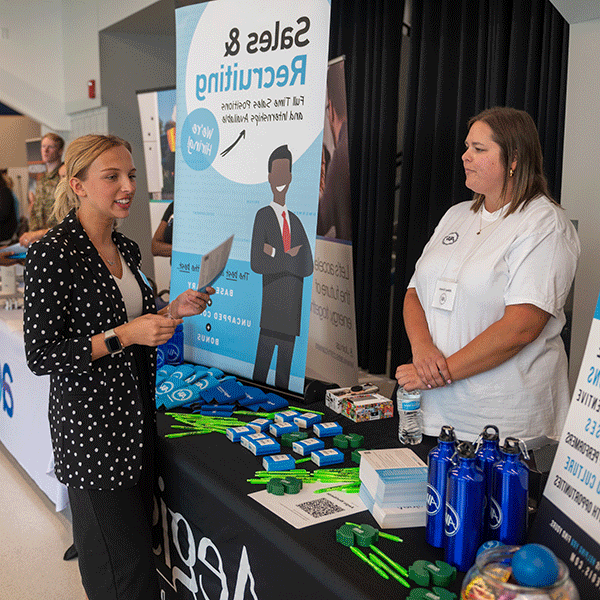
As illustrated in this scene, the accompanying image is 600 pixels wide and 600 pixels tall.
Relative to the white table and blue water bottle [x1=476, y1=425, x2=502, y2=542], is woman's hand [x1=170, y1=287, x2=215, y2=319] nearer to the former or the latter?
blue water bottle [x1=476, y1=425, x2=502, y2=542]

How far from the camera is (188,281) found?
2.55m

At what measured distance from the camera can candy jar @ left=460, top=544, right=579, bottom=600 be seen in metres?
0.79

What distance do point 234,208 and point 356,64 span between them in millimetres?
2422

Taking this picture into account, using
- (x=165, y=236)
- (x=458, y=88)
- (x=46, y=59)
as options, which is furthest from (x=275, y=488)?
(x=46, y=59)

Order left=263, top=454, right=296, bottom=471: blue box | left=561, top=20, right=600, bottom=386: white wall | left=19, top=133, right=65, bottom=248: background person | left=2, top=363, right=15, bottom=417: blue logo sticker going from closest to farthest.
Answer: left=263, top=454, right=296, bottom=471: blue box, left=561, top=20, right=600, bottom=386: white wall, left=2, top=363, right=15, bottom=417: blue logo sticker, left=19, top=133, right=65, bottom=248: background person

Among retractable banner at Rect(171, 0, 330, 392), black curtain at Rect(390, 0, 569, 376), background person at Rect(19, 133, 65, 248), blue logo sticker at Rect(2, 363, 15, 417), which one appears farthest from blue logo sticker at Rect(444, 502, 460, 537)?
background person at Rect(19, 133, 65, 248)

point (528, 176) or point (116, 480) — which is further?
point (528, 176)

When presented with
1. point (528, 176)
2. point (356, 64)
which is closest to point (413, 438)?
point (528, 176)

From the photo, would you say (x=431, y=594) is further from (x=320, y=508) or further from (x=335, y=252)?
(x=335, y=252)

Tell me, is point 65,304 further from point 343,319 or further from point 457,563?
point 343,319

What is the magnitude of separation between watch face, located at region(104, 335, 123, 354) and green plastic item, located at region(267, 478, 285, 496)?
0.47 metres

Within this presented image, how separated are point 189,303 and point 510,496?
102 centimetres

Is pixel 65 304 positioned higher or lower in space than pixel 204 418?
higher

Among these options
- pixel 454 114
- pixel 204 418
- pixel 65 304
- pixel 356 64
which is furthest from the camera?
pixel 356 64
